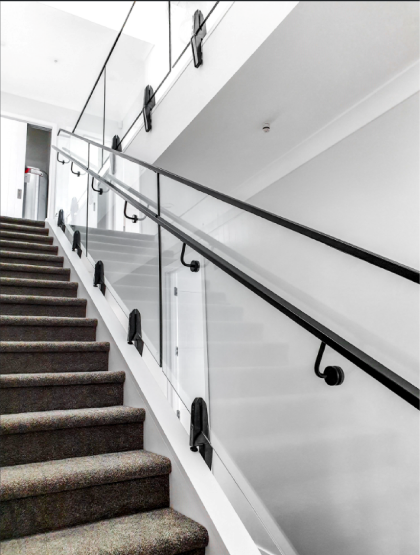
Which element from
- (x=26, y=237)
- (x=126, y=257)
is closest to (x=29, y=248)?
(x=26, y=237)

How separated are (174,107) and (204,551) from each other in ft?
8.23

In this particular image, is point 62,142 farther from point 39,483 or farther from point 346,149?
point 39,483

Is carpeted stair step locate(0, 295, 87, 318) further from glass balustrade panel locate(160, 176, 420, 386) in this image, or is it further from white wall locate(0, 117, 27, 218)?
white wall locate(0, 117, 27, 218)

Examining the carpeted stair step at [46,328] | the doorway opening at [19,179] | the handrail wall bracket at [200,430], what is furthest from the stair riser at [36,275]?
the doorway opening at [19,179]

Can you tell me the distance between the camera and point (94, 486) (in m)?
1.39

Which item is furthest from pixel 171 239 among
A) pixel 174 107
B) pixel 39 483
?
pixel 174 107

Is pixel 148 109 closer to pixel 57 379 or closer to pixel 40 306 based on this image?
pixel 40 306

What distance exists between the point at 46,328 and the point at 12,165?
436cm

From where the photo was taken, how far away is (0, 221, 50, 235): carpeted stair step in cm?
386

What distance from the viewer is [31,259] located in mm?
3283

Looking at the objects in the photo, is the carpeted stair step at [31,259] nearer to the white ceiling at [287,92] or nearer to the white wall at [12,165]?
the white ceiling at [287,92]

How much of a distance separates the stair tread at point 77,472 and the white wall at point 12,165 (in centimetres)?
501

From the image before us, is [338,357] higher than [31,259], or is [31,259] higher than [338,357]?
[31,259]

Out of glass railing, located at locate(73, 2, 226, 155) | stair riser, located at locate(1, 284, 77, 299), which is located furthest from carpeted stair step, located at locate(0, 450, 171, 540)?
glass railing, located at locate(73, 2, 226, 155)
